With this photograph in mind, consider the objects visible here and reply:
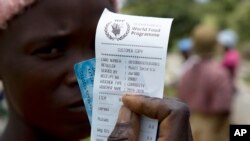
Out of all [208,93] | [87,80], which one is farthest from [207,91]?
[87,80]

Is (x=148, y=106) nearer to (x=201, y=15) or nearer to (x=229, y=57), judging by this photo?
(x=229, y=57)

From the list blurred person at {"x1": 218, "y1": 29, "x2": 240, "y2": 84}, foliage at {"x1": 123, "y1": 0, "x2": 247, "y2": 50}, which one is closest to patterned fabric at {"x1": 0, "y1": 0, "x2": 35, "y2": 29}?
blurred person at {"x1": 218, "y1": 29, "x2": 240, "y2": 84}

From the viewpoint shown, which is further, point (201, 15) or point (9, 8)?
point (201, 15)

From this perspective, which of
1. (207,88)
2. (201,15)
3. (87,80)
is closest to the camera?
(87,80)

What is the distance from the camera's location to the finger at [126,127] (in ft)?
6.14

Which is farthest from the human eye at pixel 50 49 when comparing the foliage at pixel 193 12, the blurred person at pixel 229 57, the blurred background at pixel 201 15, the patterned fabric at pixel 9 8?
the foliage at pixel 193 12

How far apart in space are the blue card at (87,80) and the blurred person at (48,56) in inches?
6.2

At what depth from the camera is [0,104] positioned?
8.55 meters

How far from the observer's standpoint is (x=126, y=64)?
1.90 m

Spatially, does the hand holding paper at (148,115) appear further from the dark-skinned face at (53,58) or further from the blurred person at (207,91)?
the blurred person at (207,91)

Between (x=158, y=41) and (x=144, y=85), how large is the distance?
5.0 inches

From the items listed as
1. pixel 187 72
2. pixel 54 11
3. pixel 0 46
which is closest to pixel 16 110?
pixel 0 46

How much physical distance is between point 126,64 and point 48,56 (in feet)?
1.37

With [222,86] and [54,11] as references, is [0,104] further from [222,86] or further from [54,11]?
[54,11]
